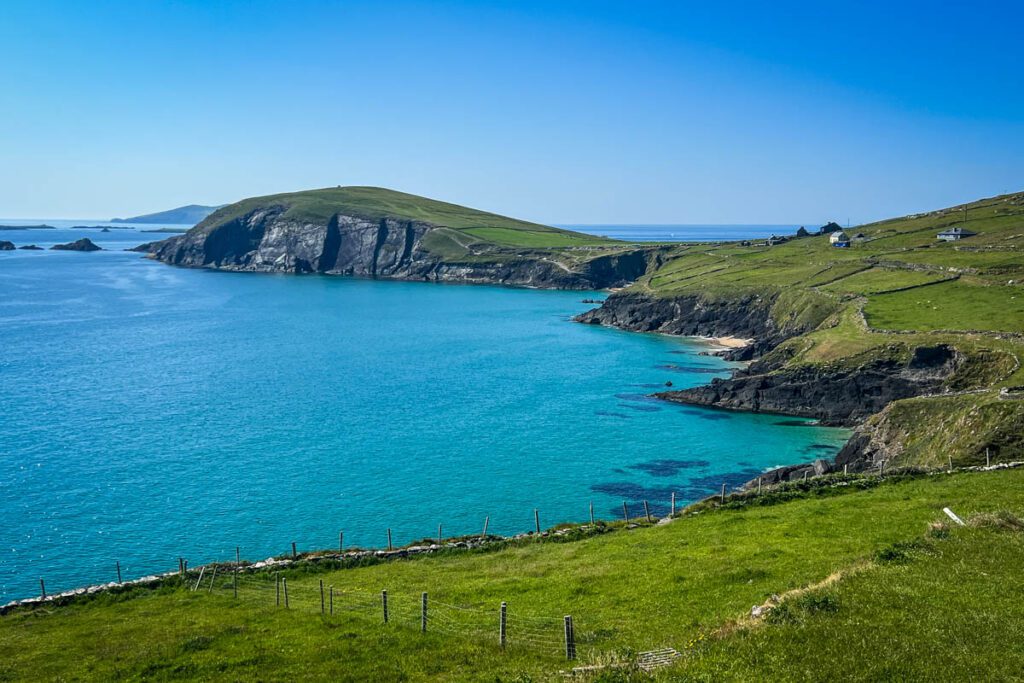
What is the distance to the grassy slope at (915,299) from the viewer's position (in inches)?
2653

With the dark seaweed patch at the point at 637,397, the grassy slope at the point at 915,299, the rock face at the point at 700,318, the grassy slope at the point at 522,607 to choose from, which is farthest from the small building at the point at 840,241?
the grassy slope at the point at 522,607

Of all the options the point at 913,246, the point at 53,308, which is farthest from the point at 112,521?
the point at 913,246

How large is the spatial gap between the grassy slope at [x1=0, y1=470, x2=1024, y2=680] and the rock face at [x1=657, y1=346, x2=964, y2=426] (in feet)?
138

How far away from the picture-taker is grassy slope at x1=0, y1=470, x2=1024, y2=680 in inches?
992

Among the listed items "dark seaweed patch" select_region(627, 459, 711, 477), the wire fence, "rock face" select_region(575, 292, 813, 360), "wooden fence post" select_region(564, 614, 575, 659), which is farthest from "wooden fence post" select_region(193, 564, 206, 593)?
"rock face" select_region(575, 292, 813, 360)

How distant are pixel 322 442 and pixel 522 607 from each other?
51370 millimetres

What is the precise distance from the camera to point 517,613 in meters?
30.0

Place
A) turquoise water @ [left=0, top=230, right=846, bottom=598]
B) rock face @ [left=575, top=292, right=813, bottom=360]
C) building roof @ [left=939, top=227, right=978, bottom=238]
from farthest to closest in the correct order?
building roof @ [left=939, top=227, right=978, bottom=238], rock face @ [left=575, top=292, right=813, bottom=360], turquoise water @ [left=0, top=230, right=846, bottom=598]

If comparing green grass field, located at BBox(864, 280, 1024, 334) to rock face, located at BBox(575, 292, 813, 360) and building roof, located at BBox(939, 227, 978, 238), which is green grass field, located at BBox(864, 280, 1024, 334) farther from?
building roof, located at BBox(939, 227, 978, 238)

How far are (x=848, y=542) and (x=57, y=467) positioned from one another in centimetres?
6643

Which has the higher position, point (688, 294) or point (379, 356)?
point (688, 294)

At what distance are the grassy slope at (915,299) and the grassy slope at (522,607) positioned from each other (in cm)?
2262

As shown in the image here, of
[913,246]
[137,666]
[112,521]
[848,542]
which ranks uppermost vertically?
[913,246]

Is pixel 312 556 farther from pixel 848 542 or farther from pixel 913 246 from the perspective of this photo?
pixel 913 246
